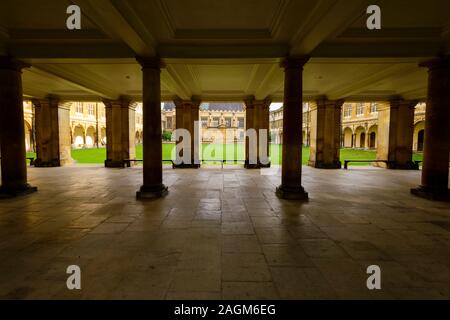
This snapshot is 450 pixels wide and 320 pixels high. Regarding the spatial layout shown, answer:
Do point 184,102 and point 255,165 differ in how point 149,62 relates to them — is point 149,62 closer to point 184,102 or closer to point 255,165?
point 184,102

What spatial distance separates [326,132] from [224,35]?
11.8 meters

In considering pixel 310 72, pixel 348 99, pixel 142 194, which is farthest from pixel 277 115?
pixel 142 194

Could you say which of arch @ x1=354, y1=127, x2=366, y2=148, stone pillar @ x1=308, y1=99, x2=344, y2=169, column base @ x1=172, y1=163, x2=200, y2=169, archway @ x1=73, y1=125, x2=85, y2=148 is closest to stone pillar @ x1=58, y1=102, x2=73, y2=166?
column base @ x1=172, y1=163, x2=200, y2=169

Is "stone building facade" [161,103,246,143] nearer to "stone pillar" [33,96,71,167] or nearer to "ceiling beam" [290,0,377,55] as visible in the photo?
"stone pillar" [33,96,71,167]

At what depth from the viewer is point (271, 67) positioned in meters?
9.50

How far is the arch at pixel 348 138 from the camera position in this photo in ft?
149

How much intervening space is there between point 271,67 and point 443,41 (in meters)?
5.16

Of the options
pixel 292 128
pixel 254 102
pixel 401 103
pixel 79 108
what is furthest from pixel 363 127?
pixel 79 108

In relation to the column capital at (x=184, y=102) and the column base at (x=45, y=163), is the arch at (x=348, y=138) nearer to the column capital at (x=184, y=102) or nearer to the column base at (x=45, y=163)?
the column capital at (x=184, y=102)

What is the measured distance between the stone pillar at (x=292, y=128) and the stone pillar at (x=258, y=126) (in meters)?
7.99

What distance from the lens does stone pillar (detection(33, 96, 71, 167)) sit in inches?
648

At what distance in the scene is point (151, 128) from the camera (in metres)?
7.87

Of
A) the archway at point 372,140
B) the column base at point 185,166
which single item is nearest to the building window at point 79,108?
the column base at point 185,166
